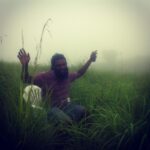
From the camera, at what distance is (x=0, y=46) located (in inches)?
140

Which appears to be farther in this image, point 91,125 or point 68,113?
point 68,113

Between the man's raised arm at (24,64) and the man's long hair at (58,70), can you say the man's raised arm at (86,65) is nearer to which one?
the man's long hair at (58,70)

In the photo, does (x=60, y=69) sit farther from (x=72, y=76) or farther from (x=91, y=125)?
(x=91, y=125)

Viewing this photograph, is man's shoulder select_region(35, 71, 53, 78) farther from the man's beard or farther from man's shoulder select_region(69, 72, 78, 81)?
man's shoulder select_region(69, 72, 78, 81)

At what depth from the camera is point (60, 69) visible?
342 centimetres

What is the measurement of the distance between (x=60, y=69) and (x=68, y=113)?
0.42 metres

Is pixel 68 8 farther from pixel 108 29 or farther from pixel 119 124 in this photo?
pixel 119 124

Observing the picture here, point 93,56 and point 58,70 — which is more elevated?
point 93,56

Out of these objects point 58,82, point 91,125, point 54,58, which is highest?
point 54,58

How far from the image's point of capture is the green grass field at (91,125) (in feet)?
10.0

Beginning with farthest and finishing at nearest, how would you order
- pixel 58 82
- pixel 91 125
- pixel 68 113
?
→ pixel 58 82, pixel 68 113, pixel 91 125

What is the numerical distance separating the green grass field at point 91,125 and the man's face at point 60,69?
0.78 ft

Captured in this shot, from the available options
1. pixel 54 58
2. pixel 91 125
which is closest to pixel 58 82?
pixel 54 58

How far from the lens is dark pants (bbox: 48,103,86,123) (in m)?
3.19
